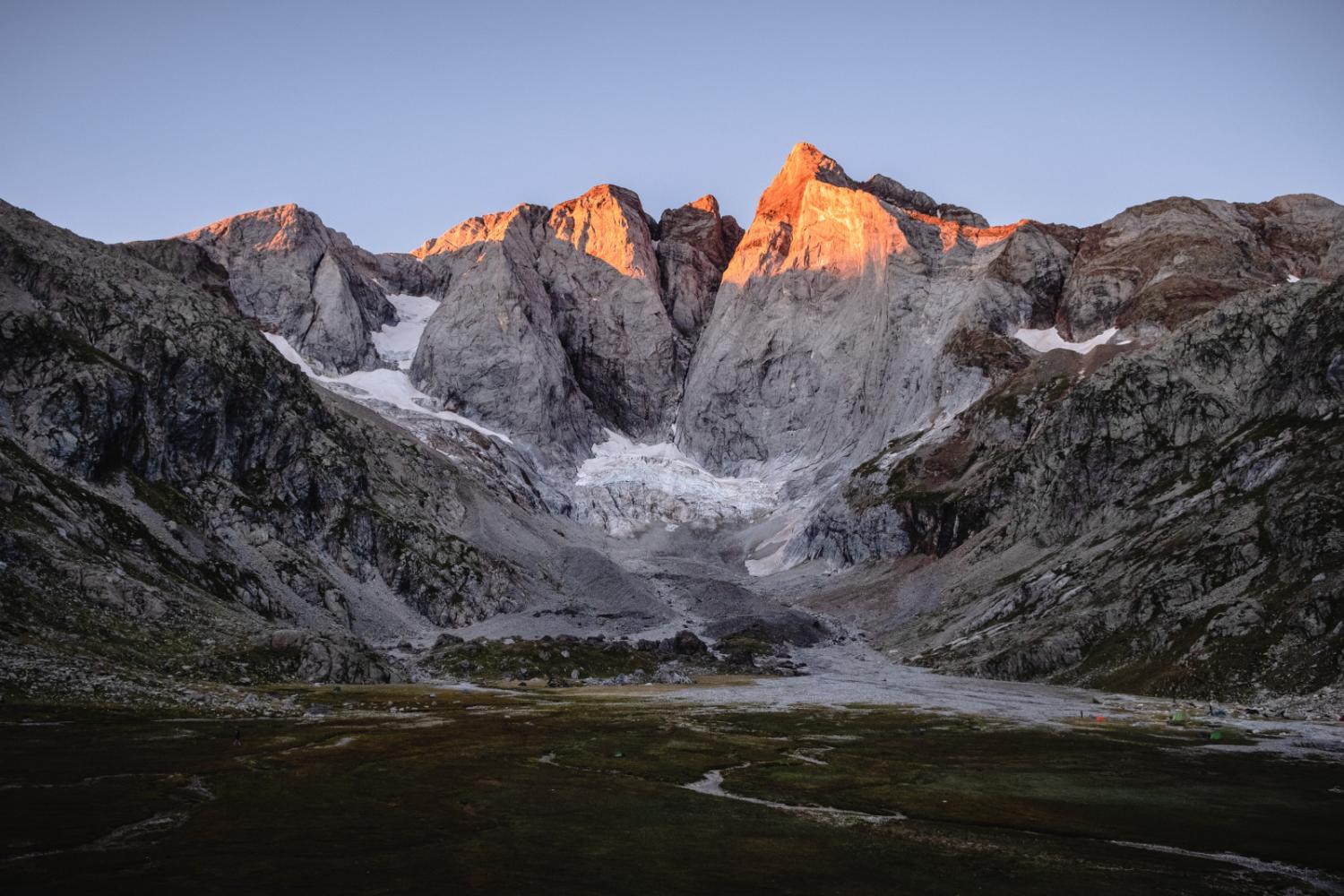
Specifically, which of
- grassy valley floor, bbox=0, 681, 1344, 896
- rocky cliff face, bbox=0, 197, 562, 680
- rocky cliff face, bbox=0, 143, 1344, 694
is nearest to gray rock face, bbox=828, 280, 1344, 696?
rocky cliff face, bbox=0, 143, 1344, 694

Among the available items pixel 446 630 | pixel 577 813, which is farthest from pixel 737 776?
pixel 446 630

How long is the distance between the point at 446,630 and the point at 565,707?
6675 cm

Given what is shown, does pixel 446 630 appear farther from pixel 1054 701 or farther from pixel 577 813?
pixel 577 813


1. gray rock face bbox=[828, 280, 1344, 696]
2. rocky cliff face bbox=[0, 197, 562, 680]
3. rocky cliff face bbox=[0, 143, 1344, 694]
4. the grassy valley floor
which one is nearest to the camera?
A: the grassy valley floor

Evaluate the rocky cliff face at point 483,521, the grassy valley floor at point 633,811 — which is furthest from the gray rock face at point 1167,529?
the grassy valley floor at point 633,811

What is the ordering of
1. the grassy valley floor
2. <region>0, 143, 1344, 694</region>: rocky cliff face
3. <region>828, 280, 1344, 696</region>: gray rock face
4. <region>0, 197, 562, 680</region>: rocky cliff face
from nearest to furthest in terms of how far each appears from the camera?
the grassy valley floor → <region>0, 197, 562, 680</region>: rocky cliff face → <region>0, 143, 1344, 694</region>: rocky cliff face → <region>828, 280, 1344, 696</region>: gray rock face

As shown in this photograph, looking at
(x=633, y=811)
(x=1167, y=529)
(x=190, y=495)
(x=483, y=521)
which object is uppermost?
(x=1167, y=529)

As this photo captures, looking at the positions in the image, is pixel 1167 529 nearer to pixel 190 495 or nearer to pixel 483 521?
pixel 483 521

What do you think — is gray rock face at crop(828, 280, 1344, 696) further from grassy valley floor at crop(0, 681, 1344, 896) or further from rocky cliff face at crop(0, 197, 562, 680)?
rocky cliff face at crop(0, 197, 562, 680)

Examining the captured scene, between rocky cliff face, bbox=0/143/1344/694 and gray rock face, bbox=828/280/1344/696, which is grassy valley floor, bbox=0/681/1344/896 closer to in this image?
rocky cliff face, bbox=0/143/1344/694

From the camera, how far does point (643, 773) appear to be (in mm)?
46094

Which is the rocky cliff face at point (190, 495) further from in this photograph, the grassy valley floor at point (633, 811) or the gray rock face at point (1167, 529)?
Result: the gray rock face at point (1167, 529)

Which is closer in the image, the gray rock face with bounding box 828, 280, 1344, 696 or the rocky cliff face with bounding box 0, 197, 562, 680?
the rocky cliff face with bounding box 0, 197, 562, 680

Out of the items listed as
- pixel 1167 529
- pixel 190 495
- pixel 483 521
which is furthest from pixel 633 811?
pixel 483 521
